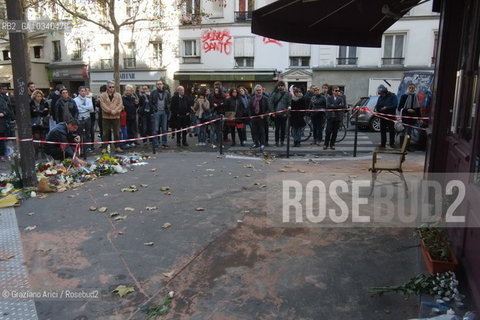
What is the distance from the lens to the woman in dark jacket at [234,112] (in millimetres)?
11906

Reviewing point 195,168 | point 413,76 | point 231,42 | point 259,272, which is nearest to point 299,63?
point 231,42

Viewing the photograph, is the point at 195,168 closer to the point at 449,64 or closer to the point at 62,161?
the point at 62,161

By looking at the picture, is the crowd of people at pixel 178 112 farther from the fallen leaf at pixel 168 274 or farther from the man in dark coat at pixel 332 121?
the fallen leaf at pixel 168 274

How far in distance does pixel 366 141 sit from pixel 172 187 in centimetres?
Answer: 850

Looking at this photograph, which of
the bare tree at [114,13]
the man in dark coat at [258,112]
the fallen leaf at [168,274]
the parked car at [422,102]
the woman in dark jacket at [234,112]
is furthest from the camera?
the bare tree at [114,13]

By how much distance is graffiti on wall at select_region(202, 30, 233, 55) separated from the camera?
28484mm

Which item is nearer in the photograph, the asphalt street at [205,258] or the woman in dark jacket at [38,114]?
the asphalt street at [205,258]

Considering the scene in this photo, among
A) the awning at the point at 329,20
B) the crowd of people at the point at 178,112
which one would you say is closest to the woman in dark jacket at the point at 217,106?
the crowd of people at the point at 178,112

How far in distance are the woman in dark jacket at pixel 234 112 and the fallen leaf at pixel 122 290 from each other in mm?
8340

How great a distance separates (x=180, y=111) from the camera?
39.7 feet

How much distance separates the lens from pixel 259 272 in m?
3.98

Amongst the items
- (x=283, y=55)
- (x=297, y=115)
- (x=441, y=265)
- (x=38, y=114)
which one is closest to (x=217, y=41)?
(x=283, y=55)

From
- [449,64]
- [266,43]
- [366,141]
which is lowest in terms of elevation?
[366,141]

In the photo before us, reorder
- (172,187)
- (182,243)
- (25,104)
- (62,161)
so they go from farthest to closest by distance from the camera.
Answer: (62,161) < (172,187) < (25,104) < (182,243)
